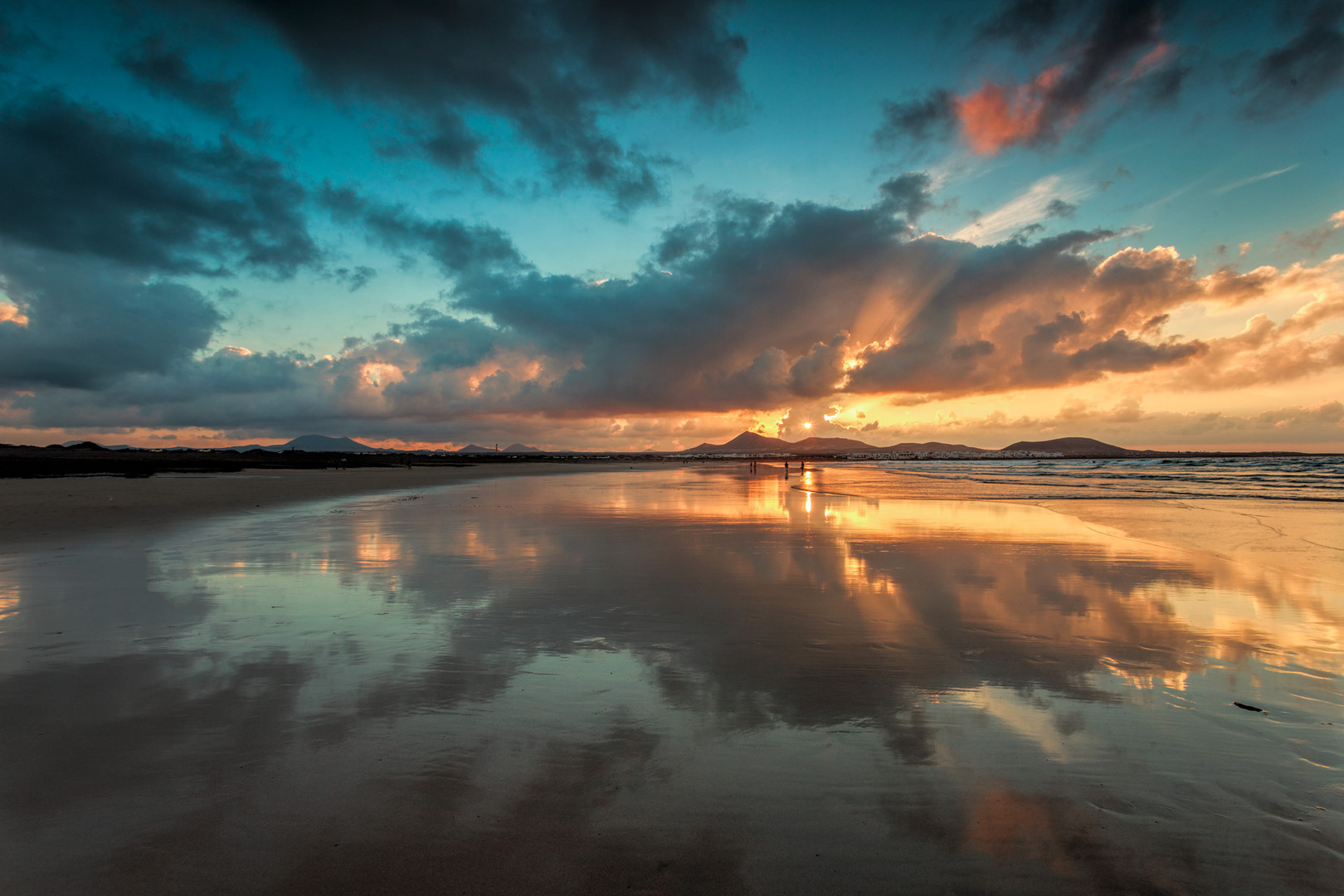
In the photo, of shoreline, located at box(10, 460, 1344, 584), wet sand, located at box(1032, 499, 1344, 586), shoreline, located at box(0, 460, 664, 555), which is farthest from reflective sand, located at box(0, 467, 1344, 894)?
shoreline, located at box(0, 460, 664, 555)

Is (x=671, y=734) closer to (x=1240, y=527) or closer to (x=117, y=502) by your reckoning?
(x=1240, y=527)

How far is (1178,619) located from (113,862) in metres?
12.4

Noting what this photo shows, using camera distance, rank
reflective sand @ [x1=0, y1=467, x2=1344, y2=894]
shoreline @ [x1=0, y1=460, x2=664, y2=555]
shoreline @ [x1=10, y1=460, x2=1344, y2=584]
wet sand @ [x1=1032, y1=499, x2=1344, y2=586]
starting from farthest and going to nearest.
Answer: shoreline @ [x1=0, y1=460, x2=664, y2=555], shoreline @ [x1=10, y1=460, x2=1344, y2=584], wet sand @ [x1=1032, y1=499, x2=1344, y2=586], reflective sand @ [x1=0, y1=467, x2=1344, y2=894]

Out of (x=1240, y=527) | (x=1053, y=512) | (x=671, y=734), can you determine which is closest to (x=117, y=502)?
(x=671, y=734)

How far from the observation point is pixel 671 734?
17.5 ft

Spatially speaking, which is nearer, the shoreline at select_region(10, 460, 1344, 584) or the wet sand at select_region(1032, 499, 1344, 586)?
the wet sand at select_region(1032, 499, 1344, 586)

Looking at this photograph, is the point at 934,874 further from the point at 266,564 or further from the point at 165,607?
the point at 266,564

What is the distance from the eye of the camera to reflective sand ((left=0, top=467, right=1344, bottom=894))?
3736mm

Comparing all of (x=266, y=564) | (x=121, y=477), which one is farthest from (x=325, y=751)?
(x=121, y=477)

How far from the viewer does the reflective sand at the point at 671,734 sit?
3736 millimetres

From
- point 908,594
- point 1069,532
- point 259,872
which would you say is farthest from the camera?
point 1069,532

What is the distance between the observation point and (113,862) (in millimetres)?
3688

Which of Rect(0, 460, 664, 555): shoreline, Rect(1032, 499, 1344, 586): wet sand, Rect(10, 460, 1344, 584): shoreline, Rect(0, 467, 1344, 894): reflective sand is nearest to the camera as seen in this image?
Rect(0, 467, 1344, 894): reflective sand

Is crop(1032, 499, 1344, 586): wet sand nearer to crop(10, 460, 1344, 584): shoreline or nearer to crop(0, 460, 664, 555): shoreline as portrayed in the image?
crop(10, 460, 1344, 584): shoreline
